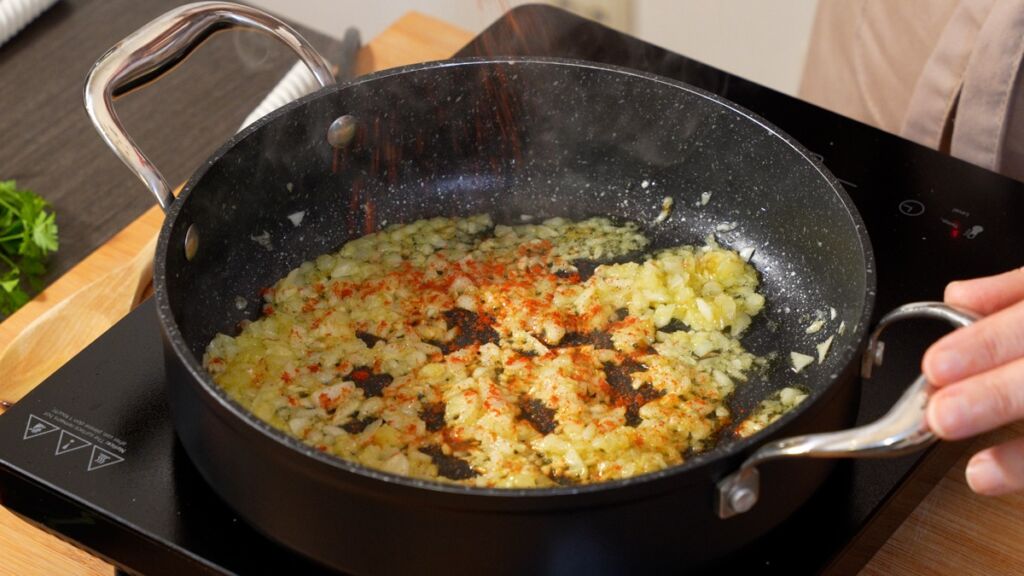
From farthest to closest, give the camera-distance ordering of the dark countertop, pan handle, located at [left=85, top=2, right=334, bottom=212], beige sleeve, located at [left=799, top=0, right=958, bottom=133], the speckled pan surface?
the dark countertop
beige sleeve, located at [left=799, top=0, right=958, bottom=133]
the speckled pan surface
pan handle, located at [left=85, top=2, right=334, bottom=212]

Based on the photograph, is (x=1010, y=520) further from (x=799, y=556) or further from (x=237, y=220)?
(x=237, y=220)

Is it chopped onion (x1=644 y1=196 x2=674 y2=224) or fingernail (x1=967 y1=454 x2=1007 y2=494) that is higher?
fingernail (x1=967 y1=454 x2=1007 y2=494)

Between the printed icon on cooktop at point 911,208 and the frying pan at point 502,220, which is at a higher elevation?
the frying pan at point 502,220

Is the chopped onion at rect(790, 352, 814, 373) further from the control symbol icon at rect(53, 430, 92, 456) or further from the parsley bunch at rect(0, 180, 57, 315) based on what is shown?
the parsley bunch at rect(0, 180, 57, 315)

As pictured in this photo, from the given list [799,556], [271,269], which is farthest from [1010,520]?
[271,269]

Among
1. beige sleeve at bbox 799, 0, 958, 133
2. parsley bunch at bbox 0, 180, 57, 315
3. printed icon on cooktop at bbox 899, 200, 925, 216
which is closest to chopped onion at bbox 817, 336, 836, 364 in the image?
printed icon on cooktop at bbox 899, 200, 925, 216

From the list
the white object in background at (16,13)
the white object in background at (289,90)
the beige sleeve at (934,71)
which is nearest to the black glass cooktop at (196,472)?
the beige sleeve at (934,71)

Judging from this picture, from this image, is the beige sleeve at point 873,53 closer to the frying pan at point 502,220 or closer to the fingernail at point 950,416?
the frying pan at point 502,220

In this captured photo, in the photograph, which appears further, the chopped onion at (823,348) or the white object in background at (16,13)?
the white object in background at (16,13)
